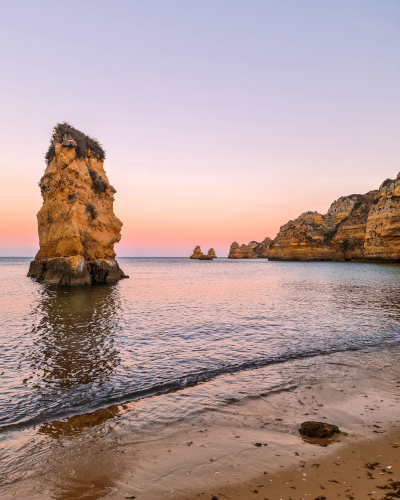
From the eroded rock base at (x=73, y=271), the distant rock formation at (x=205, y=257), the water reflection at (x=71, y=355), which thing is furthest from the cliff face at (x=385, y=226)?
the distant rock formation at (x=205, y=257)

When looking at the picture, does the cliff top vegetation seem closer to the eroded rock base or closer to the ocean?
the eroded rock base

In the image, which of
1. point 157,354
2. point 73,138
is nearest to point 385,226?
point 73,138

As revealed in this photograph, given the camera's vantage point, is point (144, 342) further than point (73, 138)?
No

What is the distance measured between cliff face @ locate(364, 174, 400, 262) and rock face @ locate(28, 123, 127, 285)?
2154 inches

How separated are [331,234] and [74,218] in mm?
84788

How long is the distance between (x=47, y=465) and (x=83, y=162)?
32.4 meters

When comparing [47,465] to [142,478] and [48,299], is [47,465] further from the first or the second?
[48,299]

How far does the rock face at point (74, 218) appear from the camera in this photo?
90.8 feet

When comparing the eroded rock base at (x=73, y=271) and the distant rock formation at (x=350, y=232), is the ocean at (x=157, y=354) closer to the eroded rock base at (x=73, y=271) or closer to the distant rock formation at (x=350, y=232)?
the eroded rock base at (x=73, y=271)

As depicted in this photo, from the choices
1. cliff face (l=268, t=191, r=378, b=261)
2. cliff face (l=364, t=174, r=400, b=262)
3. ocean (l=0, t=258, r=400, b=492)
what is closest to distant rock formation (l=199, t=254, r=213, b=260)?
cliff face (l=268, t=191, r=378, b=261)

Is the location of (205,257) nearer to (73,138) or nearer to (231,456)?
(73,138)

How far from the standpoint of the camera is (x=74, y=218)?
93.4 feet

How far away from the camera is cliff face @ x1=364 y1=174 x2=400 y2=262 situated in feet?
204

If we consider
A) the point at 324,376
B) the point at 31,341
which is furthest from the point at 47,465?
the point at 31,341
